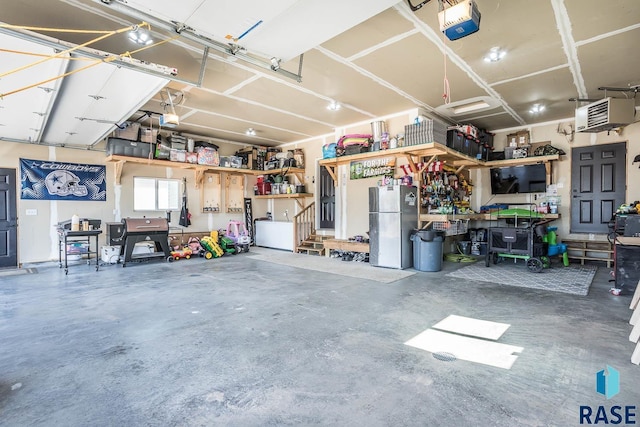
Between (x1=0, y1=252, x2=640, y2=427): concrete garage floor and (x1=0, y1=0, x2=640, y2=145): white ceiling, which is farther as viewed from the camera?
(x1=0, y1=0, x2=640, y2=145): white ceiling

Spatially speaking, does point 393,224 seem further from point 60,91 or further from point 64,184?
point 64,184

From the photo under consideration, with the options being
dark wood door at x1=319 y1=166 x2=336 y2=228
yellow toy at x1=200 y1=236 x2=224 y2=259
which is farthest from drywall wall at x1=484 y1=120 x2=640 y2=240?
yellow toy at x1=200 y1=236 x2=224 y2=259

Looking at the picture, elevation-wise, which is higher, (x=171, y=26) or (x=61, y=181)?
(x=171, y=26)

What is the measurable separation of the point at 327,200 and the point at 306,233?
3.93 feet

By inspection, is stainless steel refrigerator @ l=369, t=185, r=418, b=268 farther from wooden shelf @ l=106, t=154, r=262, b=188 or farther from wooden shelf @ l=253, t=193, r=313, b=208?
wooden shelf @ l=106, t=154, r=262, b=188

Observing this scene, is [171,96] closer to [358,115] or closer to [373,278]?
[358,115]

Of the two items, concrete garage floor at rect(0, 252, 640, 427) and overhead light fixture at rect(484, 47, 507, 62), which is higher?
overhead light fixture at rect(484, 47, 507, 62)

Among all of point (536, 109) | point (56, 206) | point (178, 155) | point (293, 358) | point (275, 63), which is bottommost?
point (293, 358)

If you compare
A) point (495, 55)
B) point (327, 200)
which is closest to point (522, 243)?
point (495, 55)

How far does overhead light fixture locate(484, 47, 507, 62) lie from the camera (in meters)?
4.29

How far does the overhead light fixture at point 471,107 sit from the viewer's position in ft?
21.1

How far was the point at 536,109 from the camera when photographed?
6672 millimetres

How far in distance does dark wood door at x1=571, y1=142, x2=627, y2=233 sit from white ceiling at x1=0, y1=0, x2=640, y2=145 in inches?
41.5

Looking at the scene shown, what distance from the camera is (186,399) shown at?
2.02 metres
